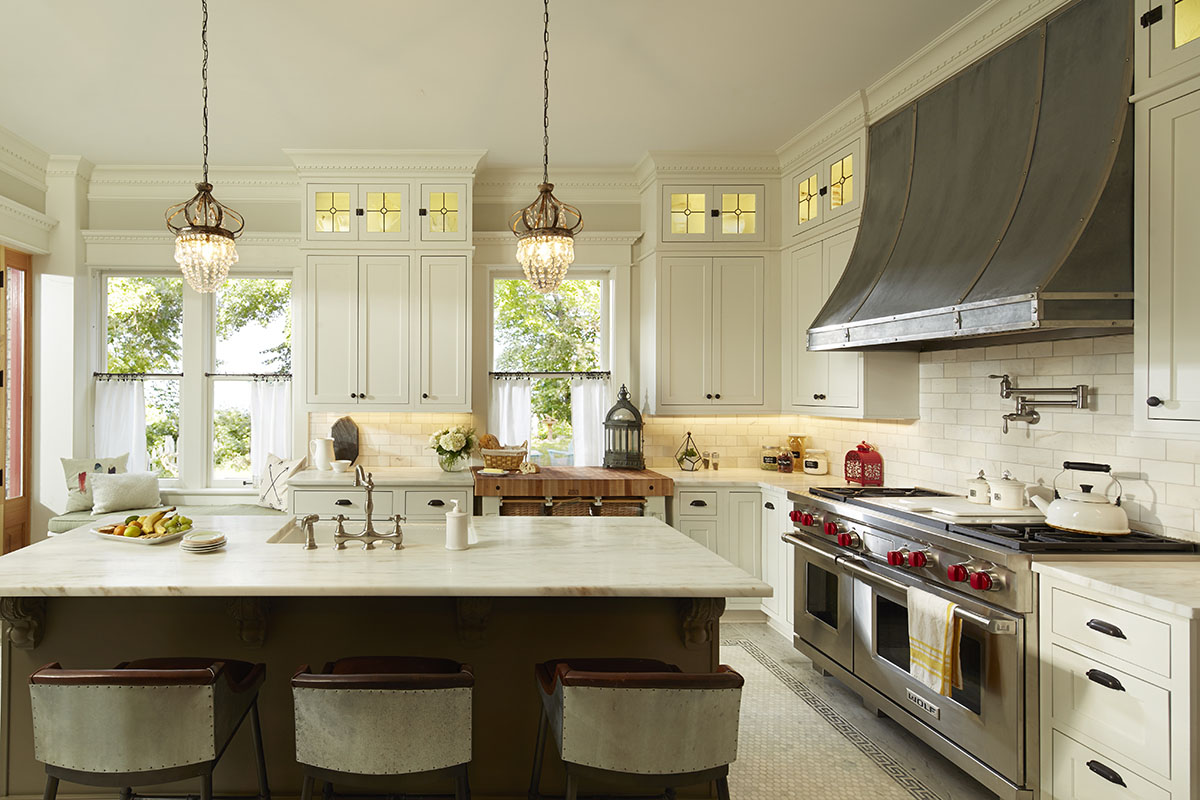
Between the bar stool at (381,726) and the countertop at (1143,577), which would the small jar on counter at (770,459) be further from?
the bar stool at (381,726)

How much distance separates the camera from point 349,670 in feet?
6.82

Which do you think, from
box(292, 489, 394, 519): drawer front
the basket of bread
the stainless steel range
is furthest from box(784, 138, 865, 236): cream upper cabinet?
box(292, 489, 394, 519): drawer front

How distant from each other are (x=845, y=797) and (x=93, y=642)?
109 inches

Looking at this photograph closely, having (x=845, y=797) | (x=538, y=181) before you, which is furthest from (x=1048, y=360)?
(x=538, y=181)

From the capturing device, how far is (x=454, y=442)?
474cm

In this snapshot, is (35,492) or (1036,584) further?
(35,492)

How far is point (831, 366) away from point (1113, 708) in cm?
248

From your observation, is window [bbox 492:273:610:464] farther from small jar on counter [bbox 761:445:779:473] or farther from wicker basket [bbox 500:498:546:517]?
small jar on counter [bbox 761:445:779:473]

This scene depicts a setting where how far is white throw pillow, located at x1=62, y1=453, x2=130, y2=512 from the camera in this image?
15.9 ft

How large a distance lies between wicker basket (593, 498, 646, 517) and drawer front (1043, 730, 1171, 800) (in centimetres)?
258

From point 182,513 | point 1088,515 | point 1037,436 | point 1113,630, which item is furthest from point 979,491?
point 182,513

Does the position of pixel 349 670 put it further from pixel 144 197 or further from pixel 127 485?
pixel 144 197

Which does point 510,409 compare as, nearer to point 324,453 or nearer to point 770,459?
point 324,453

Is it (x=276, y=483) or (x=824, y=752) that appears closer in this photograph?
(x=824, y=752)
